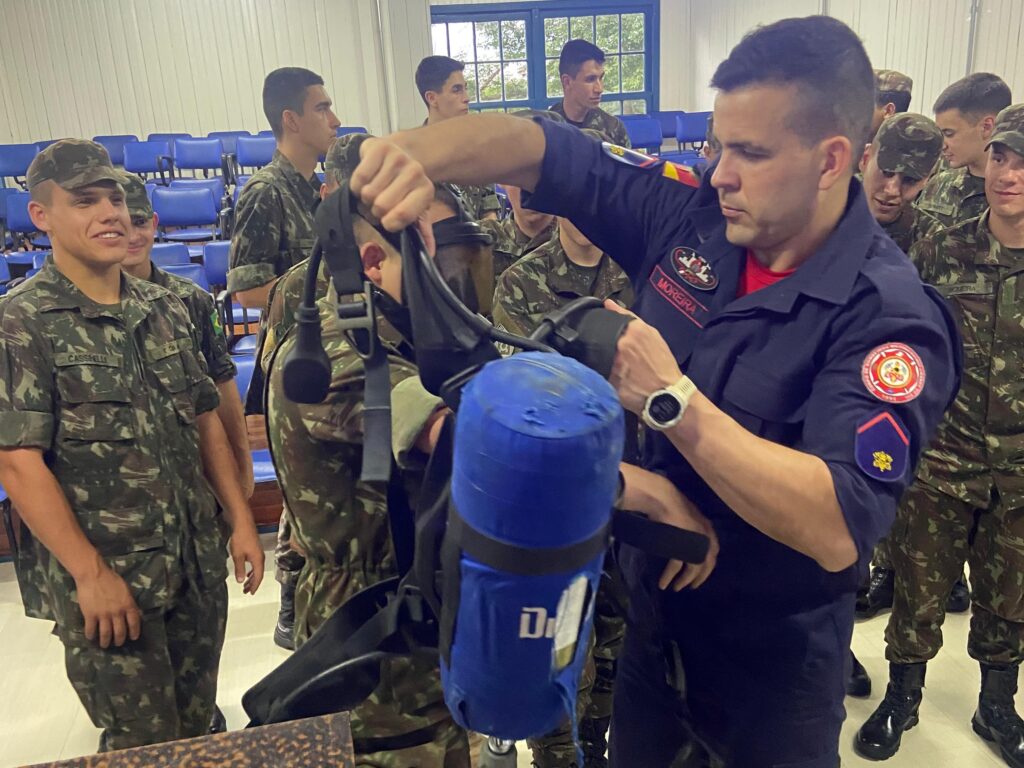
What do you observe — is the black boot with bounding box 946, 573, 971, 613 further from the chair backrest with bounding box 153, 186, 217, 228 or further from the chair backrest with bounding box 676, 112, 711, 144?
the chair backrest with bounding box 676, 112, 711, 144

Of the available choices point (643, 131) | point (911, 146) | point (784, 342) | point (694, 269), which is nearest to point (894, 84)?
point (911, 146)

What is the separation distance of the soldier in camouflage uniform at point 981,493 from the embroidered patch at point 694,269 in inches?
54.3

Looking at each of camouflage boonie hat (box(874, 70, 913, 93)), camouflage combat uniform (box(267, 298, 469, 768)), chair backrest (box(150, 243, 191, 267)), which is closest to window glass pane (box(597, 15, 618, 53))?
camouflage boonie hat (box(874, 70, 913, 93))

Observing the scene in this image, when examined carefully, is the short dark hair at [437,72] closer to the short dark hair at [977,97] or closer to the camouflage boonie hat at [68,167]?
the short dark hair at [977,97]

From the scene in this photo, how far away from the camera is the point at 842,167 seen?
41.5 inches

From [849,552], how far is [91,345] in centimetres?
161

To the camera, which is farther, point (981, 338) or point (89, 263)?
point (981, 338)

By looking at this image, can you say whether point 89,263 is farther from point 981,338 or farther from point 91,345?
point 981,338

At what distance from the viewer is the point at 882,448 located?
0.90 m

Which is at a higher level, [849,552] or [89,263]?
[89,263]

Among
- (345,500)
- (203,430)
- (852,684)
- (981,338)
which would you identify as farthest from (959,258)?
(203,430)

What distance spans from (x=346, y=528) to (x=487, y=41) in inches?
393

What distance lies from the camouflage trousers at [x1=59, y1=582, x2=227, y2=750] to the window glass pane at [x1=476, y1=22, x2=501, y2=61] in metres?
9.41

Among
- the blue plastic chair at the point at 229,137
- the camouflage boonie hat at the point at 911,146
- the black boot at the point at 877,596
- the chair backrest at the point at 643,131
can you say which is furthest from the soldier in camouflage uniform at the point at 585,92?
the blue plastic chair at the point at 229,137
